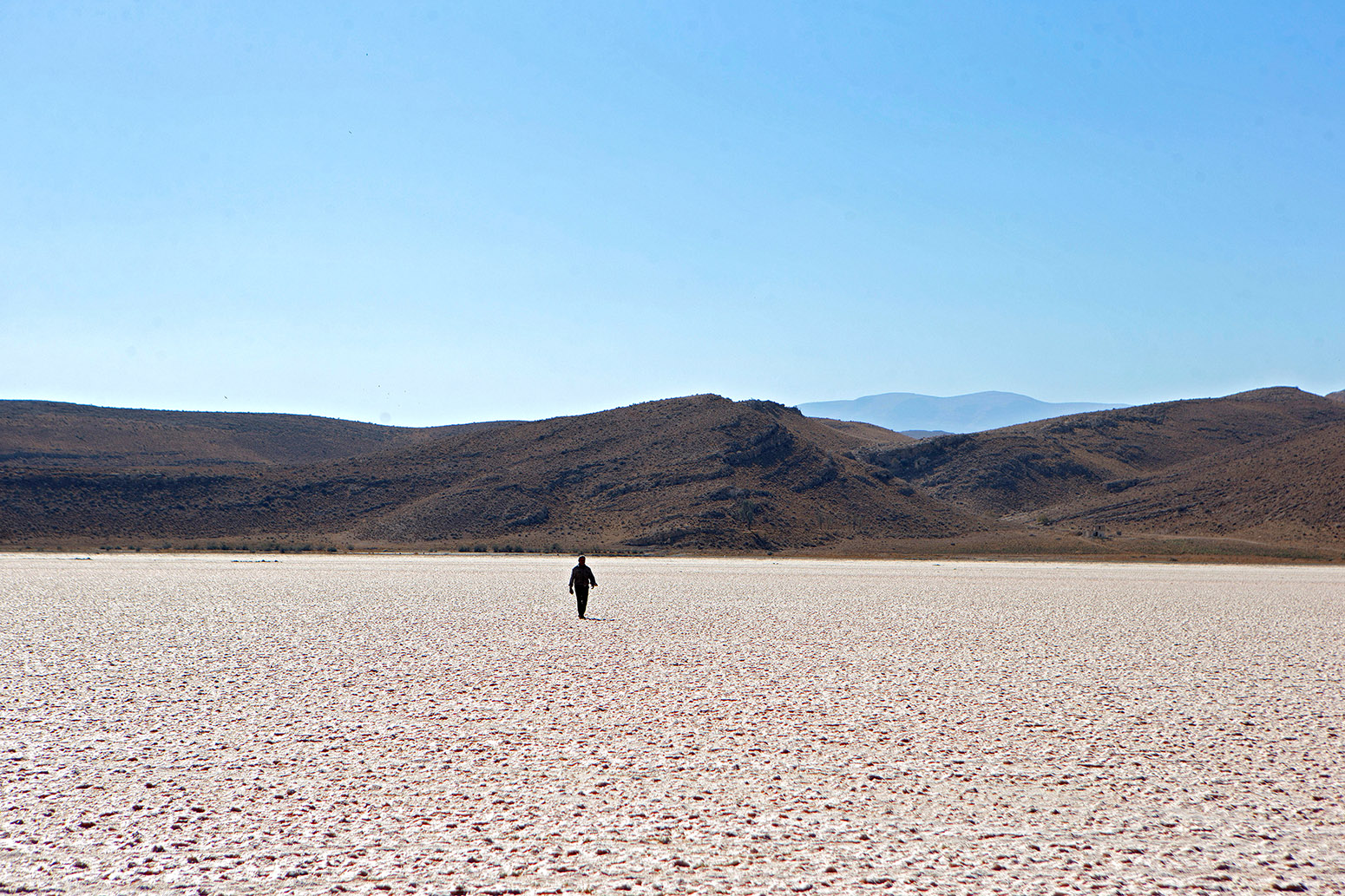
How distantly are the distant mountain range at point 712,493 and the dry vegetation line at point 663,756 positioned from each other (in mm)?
39727

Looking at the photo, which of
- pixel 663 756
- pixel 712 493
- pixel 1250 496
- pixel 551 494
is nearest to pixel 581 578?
pixel 663 756

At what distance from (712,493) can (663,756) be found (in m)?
56.4

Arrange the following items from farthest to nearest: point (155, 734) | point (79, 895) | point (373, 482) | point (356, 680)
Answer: point (373, 482) → point (356, 680) → point (155, 734) → point (79, 895)

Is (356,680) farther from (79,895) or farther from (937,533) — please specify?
(937,533)

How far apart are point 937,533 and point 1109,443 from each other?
40649 millimetres

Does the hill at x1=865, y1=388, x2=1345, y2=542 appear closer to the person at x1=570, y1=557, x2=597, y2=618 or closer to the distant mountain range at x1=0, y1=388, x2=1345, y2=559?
the distant mountain range at x1=0, y1=388, x2=1345, y2=559

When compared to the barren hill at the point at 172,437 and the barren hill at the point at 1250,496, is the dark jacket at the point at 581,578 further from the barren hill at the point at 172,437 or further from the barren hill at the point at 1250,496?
the barren hill at the point at 172,437

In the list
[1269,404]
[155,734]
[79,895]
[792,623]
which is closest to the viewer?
[79,895]

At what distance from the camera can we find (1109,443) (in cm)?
9600

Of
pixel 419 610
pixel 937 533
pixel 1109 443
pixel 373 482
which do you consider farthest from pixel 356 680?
pixel 1109 443

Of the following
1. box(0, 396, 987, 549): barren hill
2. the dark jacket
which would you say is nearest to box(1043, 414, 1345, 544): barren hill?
box(0, 396, 987, 549): barren hill

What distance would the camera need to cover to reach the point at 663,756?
8422 mm

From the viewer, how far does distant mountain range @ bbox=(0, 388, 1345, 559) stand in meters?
59.8

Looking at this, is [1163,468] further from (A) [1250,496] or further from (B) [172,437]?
(B) [172,437]
